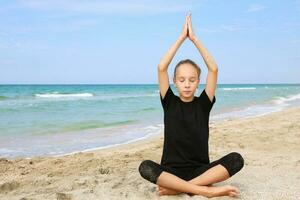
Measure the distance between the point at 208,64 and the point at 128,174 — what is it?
6.03 feet

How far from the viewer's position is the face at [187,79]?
153 inches

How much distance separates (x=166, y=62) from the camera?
3904 millimetres

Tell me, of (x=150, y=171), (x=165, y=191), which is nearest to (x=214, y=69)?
(x=150, y=171)

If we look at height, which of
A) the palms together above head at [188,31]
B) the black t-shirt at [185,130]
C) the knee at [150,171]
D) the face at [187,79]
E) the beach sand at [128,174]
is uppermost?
the palms together above head at [188,31]

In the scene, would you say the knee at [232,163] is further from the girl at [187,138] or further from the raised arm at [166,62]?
the raised arm at [166,62]

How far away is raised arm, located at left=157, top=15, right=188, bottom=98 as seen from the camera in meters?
3.87

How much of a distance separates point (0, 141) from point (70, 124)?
3.32 metres

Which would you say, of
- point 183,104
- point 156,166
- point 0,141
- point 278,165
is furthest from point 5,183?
point 0,141

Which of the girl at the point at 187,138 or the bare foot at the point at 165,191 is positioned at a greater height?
the girl at the point at 187,138

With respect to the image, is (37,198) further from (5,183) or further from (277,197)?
(277,197)

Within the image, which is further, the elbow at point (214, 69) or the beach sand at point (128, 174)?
the beach sand at point (128, 174)

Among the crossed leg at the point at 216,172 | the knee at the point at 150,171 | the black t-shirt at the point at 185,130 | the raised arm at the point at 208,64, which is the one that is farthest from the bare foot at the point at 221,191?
the raised arm at the point at 208,64

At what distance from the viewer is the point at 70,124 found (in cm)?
1238

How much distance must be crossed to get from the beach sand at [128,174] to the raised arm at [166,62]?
3.41 feet
